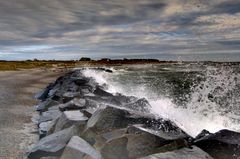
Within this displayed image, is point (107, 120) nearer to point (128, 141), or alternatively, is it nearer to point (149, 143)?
point (128, 141)

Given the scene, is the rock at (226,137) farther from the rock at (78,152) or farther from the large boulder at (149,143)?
the rock at (78,152)

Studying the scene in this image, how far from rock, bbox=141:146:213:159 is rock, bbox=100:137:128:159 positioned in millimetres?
1065

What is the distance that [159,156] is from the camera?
19.9ft

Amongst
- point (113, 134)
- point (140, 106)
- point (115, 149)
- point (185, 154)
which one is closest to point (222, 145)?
point (185, 154)

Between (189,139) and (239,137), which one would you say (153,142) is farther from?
(239,137)

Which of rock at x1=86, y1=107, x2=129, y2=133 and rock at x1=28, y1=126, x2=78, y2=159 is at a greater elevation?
rock at x1=86, y1=107, x2=129, y2=133

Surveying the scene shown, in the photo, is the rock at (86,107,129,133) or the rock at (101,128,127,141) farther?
the rock at (86,107,129,133)

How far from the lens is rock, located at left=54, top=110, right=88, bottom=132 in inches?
353

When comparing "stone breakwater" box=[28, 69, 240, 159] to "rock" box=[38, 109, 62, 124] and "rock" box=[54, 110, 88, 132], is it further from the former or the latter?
"rock" box=[38, 109, 62, 124]

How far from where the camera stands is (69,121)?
8.98 metres

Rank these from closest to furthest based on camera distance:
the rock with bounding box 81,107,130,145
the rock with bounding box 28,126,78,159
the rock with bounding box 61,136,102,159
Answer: the rock with bounding box 61,136,102,159 → the rock with bounding box 28,126,78,159 → the rock with bounding box 81,107,130,145

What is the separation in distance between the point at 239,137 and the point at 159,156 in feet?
6.64

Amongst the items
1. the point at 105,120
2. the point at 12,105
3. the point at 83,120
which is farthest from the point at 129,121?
the point at 12,105

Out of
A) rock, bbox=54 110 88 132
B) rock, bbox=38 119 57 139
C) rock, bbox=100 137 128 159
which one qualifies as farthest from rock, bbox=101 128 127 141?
rock, bbox=38 119 57 139
